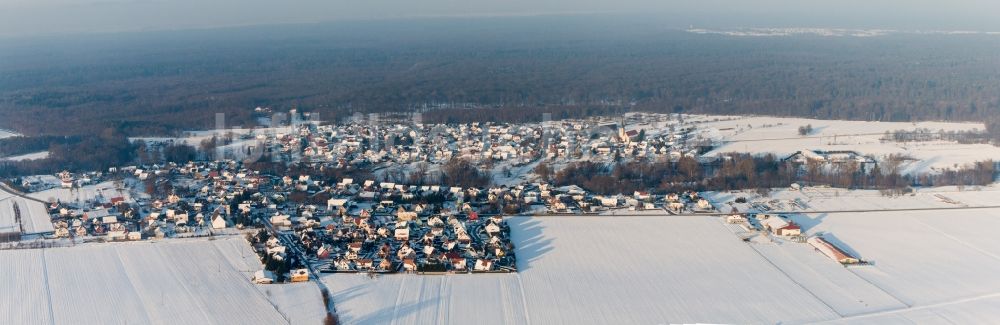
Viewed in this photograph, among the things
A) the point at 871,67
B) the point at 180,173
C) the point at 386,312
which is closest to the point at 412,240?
the point at 386,312

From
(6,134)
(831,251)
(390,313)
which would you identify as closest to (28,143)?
(6,134)

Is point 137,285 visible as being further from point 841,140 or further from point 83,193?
point 841,140

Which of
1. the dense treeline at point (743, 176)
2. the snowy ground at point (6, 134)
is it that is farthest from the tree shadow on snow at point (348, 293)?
the snowy ground at point (6, 134)

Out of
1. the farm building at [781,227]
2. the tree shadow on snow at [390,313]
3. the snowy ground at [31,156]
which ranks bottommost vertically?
the tree shadow on snow at [390,313]

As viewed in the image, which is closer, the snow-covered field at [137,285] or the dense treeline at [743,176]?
the snow-covered field at [137,285]

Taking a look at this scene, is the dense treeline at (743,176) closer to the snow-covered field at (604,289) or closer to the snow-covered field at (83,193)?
the snow-covered field at (604,289)

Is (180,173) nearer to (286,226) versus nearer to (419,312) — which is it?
(286,226)

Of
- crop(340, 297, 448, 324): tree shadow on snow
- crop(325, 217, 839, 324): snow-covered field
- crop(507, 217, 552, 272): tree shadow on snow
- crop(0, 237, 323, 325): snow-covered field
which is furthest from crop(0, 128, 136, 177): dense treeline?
crop(340, 297, 448, 324): tree shadow on snow
